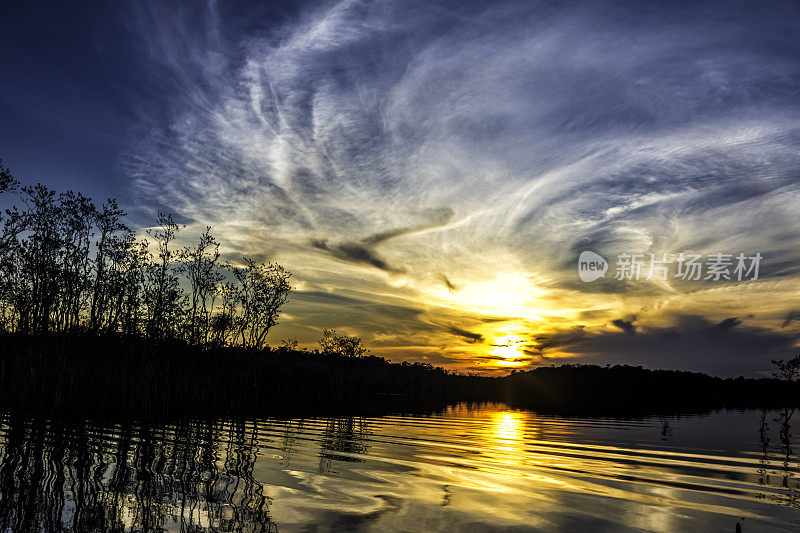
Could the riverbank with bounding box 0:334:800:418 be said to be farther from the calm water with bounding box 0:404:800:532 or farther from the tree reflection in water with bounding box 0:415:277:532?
the tree reflection in water with bounding box 0:415:277:532

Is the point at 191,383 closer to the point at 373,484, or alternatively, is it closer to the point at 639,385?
the point at 373,484

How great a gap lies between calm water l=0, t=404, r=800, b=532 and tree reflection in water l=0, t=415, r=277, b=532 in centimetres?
5

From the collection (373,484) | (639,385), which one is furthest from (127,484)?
(639,385)

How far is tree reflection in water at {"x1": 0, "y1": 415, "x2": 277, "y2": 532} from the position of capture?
1120 cm

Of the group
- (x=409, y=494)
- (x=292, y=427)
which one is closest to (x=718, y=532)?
(x=409, y=494)

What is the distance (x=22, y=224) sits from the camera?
39219 mm

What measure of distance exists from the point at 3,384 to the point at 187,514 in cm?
5336

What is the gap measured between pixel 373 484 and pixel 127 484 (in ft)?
25.1

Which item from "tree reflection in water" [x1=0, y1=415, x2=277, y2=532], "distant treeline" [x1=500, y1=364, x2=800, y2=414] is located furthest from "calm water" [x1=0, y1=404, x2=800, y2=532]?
"distant treeline" [x1=500, y1=364, x2=800, y2=414]

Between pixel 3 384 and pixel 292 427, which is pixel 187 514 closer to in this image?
pixel 292 427

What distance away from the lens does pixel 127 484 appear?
49.2ft

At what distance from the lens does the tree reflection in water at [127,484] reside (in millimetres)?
11203

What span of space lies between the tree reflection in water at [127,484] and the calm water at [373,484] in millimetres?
54

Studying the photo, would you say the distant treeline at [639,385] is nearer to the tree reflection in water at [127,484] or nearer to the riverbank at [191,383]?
the riverbank at [191,383]
